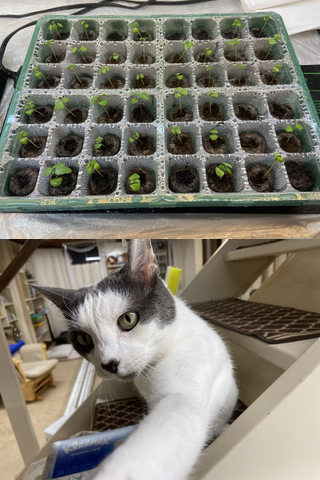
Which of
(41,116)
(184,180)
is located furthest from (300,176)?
(41,116)

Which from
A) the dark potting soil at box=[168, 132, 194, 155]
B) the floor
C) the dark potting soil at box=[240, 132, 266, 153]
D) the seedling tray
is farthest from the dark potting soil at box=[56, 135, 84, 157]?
the floor

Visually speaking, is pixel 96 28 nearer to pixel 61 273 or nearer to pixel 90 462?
pixel 61 273

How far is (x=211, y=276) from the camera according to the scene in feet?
3.34

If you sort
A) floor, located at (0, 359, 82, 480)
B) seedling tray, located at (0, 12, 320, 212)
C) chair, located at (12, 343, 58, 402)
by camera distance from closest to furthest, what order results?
1. seedling tray, located at (0, 12, 320, 212)
2. floor, located at (0, 359, 82, 480)
3. chair, located at (12, 343, 58, 402)

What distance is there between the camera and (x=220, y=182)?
84cm

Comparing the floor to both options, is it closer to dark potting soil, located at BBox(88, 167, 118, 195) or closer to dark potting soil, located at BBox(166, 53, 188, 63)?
dark potting soil, located at BBox(88, 167, 118, 195)

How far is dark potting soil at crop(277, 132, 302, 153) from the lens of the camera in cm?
89

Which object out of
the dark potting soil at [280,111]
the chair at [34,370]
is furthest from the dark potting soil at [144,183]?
the chair at [34,370]

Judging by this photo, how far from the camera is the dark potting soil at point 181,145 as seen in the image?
2.90 ft

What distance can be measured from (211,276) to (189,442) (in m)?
0.65

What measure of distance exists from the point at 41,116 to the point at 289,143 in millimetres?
836

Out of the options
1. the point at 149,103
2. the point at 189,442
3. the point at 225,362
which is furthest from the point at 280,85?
the point at 189,442

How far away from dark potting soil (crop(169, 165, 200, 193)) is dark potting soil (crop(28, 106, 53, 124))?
487 mm

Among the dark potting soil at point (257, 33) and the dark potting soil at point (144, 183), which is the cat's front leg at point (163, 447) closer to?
the dark potting soil at point (144, 183)
